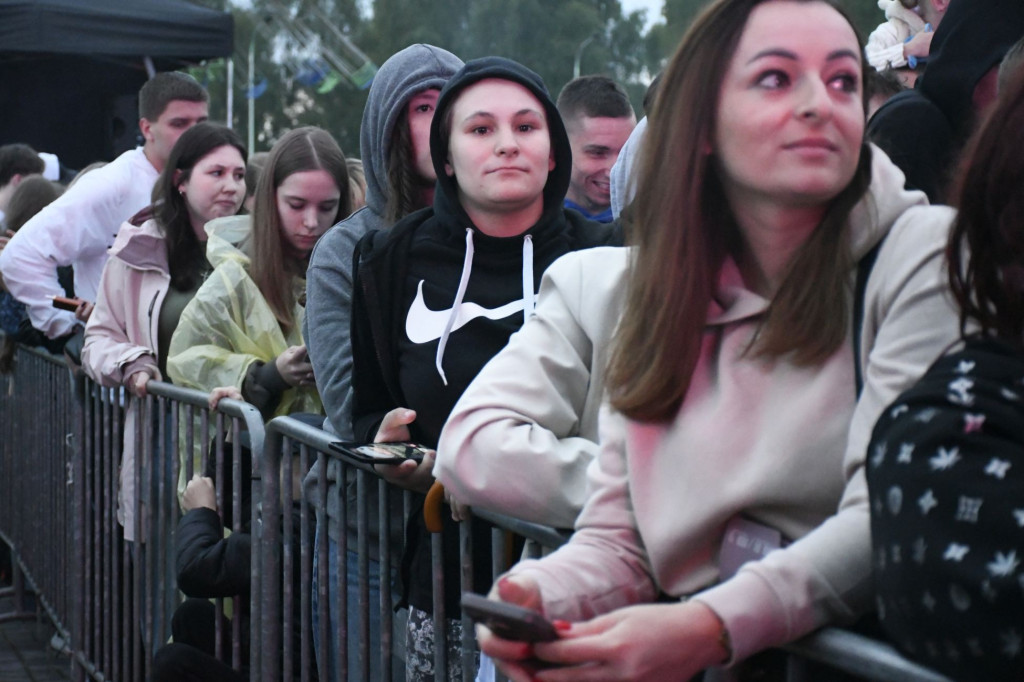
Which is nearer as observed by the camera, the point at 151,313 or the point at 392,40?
the point at 151,313

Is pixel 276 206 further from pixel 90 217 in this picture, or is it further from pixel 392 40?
pixel 392 40

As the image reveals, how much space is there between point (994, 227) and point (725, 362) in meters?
0.41

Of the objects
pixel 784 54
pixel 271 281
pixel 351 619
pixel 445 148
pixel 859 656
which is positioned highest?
pixel 784 54

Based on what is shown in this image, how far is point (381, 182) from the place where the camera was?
3869 mm

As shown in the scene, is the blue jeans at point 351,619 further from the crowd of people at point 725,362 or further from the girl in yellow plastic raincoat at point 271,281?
the girl in yellow plastic raincoat at point 271,281

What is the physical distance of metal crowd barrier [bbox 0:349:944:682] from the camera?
2.81m

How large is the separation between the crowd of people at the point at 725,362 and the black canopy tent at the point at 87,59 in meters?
9.58

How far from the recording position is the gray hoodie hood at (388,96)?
3807 millimetres

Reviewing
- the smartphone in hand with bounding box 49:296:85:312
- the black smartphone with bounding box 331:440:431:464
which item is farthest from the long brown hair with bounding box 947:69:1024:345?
the smartphone in hand with bounding box 49:296:85:312

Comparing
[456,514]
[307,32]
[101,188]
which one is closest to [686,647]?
[456,514]

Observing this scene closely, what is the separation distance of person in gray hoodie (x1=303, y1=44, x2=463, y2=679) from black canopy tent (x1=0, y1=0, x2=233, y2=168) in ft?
28.5

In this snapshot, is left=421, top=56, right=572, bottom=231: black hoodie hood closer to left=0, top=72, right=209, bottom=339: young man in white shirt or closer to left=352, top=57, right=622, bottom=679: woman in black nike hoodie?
left=352, top=57, right=622, bottom=679: woman in black nike hoodie

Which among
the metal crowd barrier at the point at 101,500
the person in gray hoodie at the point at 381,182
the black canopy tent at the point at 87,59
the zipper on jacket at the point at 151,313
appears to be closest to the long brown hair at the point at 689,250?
the person in gray hoodie at the point at 381,182

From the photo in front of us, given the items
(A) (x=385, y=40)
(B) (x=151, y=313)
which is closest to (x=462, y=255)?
(B) (x=151, y=313)
